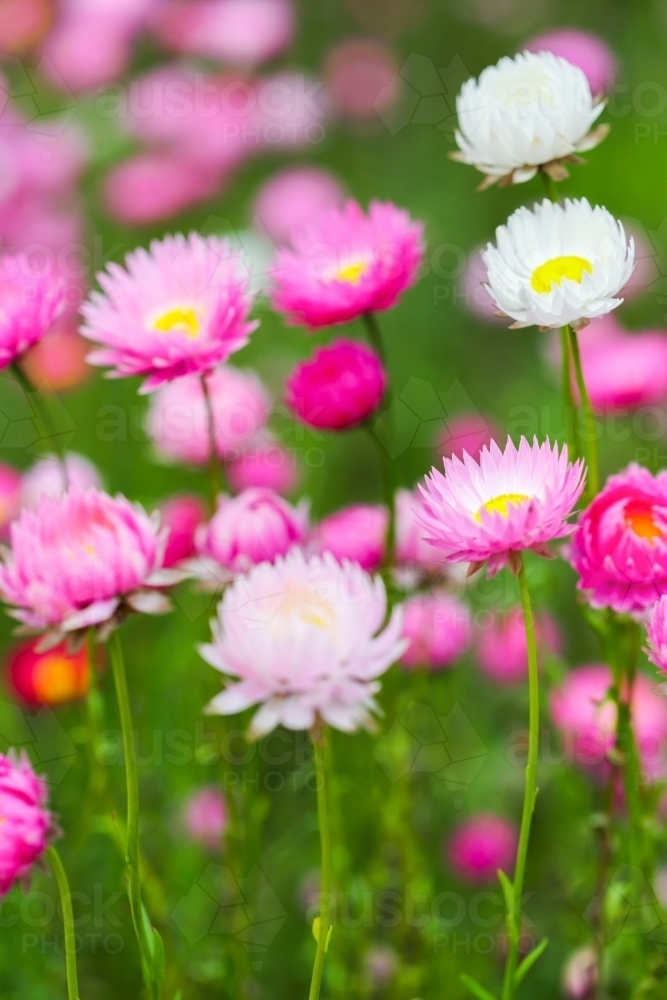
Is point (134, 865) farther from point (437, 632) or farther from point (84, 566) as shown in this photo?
point (437, 632)

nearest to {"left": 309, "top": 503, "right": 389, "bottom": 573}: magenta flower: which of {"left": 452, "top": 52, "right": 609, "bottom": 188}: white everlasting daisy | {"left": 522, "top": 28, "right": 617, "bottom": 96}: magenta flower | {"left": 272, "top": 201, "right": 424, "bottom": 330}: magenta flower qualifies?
{"left": 272, "top": 201, "right": 424, "bottom": 330}: magenta flower

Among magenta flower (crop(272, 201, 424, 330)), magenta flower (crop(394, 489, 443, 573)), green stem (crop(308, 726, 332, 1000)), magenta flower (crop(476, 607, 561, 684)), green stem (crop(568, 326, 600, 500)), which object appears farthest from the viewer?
magenta flower (crop(476, 607, 561, 684))

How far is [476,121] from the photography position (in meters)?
0.66

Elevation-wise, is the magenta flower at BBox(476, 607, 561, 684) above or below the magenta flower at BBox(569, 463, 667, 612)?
below

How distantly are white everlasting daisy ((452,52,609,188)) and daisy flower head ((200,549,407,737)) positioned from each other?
27 centimetres

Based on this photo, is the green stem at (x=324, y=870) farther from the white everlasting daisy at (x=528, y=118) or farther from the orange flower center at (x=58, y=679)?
the orange flower center at (x=58, y=679)

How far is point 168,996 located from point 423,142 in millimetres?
1989

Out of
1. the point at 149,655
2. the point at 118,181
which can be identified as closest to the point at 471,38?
the point at 118,181

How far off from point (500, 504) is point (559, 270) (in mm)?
155

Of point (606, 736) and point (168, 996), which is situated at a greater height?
point (606, 736)

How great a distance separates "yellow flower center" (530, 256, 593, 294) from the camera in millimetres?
624

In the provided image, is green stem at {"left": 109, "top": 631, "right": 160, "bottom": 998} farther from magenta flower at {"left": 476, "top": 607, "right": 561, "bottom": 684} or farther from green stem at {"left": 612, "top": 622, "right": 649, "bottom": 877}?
magenta flower at {"left": 476, "top": 607, "right": 561, "bottom": 684}

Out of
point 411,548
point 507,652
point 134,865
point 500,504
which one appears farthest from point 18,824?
point 507,652

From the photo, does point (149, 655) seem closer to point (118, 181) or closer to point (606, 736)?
point (606, 736)
